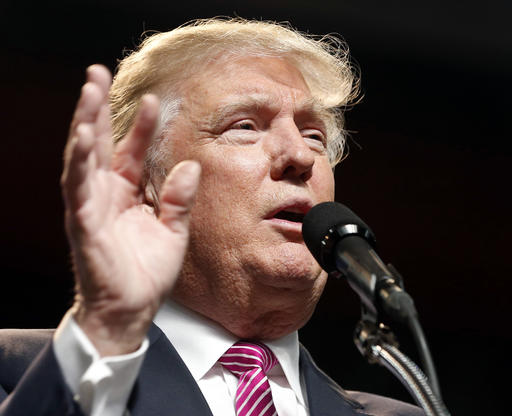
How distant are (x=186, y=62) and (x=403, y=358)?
1.10 meters

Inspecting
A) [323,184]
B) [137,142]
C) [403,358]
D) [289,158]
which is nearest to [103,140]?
[137,142]

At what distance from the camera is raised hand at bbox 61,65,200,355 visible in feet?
3.57

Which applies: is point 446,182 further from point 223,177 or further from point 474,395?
point 223,177

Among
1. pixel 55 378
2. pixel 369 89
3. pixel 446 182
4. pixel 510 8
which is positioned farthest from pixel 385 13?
pixel 55 378

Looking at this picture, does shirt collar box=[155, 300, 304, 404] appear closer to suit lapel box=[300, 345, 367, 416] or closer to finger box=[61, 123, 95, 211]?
suit lapel box=[300, 345, 367, 416]

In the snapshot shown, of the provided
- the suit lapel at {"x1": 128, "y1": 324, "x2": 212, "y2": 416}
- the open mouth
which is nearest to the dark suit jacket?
the suit lapel at {"x1": 128, "y1": 324, "x2": 212, "y2": 416}

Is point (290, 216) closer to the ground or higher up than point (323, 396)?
higher up

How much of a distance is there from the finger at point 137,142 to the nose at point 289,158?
56 centimetres

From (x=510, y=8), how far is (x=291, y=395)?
6.04ft

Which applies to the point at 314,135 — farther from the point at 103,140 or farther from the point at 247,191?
the point at 103,140

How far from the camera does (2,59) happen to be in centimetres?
255

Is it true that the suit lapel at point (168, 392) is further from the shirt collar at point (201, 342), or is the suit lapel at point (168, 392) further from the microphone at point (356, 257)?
the microphone at point (356, 257)

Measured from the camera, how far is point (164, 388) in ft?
4.95

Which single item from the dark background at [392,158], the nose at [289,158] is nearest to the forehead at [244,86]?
the nose at [289,158]
